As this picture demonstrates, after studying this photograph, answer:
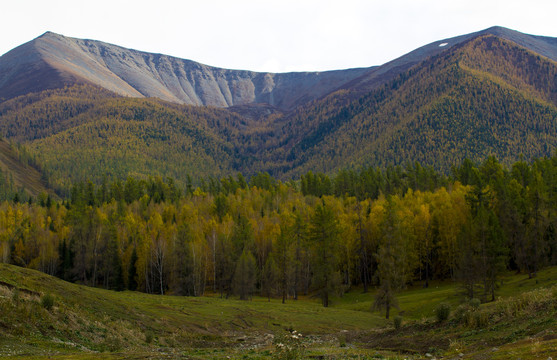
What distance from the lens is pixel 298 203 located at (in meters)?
125

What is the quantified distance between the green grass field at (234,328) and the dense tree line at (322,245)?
9.32 metres

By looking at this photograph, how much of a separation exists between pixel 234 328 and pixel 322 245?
27061mm

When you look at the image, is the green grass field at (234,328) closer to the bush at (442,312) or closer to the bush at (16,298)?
the bush at (16,298)

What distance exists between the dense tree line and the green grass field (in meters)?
9.32

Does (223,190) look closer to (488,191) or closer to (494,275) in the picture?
(488,191)

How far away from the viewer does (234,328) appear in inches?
1834

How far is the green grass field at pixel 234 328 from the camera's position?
23147 mm

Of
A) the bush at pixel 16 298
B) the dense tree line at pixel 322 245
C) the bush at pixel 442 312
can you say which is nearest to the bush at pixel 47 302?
the bush at pixel 16 298

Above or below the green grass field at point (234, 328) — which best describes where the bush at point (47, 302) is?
above

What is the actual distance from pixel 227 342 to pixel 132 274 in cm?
6028

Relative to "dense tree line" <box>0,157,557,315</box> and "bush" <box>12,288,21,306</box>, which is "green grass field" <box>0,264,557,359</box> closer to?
"bush" <box>12,288,21,306</box>

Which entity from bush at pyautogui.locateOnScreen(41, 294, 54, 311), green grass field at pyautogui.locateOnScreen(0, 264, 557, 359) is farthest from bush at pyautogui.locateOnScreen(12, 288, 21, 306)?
bush at pyautogui.locateOnScreen(41, 294, 54, 311)

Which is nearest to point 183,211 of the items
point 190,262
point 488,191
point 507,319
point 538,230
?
point 190,262

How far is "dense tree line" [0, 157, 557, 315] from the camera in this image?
63.5 meters
